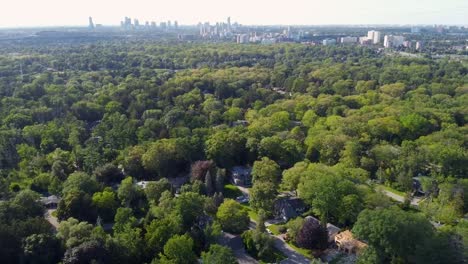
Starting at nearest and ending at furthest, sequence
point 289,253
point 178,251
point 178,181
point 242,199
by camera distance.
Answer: point 178,251 < point 289,253 < point 242,199 < point 178,181

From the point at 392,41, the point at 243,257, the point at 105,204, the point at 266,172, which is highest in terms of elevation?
the point at 392,41

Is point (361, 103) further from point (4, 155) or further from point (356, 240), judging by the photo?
point (4, 155)

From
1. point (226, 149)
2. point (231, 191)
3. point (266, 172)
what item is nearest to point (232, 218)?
point (266, 172)

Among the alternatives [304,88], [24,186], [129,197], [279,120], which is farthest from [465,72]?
[24,186]

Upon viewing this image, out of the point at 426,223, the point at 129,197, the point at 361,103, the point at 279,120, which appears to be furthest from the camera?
the point at 361,103

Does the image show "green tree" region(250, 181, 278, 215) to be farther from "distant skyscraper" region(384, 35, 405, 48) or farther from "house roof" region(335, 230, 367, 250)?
"distant skyscraper" region(384, 35, 405, 48)

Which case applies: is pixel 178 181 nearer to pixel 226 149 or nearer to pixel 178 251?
pixel 226 149
